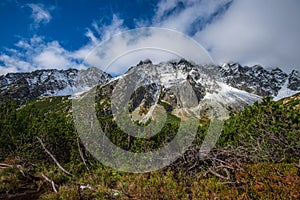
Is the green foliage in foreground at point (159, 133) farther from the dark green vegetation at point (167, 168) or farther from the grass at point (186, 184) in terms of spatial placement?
the grass at point (186, 184)

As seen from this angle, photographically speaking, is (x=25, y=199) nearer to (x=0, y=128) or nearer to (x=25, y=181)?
(x=25, y=181)

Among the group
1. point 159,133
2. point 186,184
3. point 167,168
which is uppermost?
point 159,133

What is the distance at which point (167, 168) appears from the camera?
8734mm

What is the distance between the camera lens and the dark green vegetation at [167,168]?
584cm

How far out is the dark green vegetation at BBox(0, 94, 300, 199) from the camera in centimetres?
584

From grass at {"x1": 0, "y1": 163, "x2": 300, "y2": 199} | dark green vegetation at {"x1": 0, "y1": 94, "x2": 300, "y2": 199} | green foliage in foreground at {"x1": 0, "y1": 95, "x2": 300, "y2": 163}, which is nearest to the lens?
grass at {"x1": 0, "y1": 163, "x2": 300, "y2": 199}

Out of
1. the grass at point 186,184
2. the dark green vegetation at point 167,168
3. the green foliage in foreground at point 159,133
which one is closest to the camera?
the grass at point 186,184

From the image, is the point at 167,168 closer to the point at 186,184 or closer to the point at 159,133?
the point at 186,184

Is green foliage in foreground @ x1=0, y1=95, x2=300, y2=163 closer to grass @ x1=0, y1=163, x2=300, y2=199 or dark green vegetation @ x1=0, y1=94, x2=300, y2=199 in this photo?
dark green vegetation @ x1=0, y1=94, x2=300, y2=199

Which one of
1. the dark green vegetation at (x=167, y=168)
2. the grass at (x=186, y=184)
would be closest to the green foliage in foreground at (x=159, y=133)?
the dark green vegetation at (x=167, y=168)

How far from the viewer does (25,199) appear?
7836 millimetres

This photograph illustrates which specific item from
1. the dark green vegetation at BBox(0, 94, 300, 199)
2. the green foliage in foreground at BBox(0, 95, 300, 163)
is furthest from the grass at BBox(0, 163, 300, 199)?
the green foliage in foreground at BBox(0, 95, 300, 163)

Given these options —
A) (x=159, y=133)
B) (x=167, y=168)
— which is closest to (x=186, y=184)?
(x=167, y=168)

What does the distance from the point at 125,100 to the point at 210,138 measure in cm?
509
